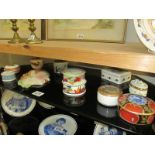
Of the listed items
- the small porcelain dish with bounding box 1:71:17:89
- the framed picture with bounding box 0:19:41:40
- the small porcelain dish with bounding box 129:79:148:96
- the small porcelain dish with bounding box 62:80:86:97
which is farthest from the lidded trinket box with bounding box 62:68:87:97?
the framed picture with bounding box 0:19:41:40

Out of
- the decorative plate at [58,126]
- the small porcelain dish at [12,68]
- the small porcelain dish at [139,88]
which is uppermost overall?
the small porcelain dish at [139,88]

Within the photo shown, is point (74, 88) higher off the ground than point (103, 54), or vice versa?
point (103, 54)

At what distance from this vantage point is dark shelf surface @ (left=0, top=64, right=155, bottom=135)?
0.58 meters

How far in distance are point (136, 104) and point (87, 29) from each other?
19.0 inches

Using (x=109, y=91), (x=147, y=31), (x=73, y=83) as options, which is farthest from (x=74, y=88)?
(x=147, y=31)

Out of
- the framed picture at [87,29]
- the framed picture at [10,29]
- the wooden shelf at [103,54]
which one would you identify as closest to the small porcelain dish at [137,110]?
the wooden shelf at [103,54]

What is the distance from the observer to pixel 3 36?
1072mm

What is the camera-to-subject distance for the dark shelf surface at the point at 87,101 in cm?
58

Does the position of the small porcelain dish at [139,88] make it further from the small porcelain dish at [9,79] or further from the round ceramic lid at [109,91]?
the small porcelain dish at [9,79]

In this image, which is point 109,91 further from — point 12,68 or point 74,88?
point 12,68

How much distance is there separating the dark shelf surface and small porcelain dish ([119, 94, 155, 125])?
0.06 feet

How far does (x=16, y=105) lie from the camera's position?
43.2 inches

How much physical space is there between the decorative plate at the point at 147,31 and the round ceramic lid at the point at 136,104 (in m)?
0.21
